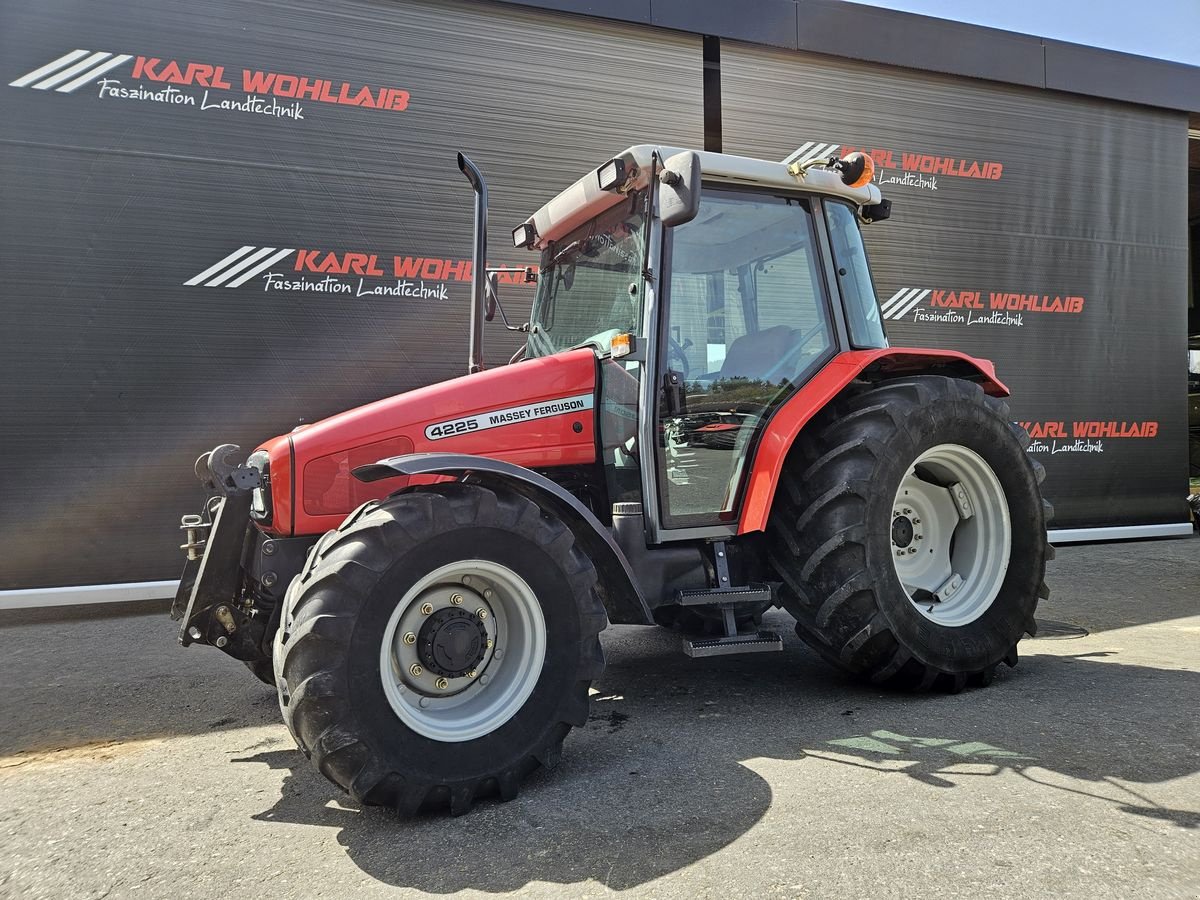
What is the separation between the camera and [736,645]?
3277 mm

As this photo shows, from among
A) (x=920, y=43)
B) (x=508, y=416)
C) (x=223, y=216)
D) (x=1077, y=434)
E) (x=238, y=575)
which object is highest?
(x=920, y=43)

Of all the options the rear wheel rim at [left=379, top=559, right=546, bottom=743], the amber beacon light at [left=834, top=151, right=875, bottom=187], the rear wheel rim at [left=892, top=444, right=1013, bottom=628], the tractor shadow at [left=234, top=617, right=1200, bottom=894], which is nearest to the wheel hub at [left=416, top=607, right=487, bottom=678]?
the rear wheel rim at [left=379, top=559, right=546, bottom=743]

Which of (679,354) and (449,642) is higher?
(679,354)

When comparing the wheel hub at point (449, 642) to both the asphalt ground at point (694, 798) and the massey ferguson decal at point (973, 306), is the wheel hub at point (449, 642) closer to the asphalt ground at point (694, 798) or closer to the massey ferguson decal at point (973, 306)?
the asphalt ground at point (694, 798)

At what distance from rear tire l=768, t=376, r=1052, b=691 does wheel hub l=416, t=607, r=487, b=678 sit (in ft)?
4.93

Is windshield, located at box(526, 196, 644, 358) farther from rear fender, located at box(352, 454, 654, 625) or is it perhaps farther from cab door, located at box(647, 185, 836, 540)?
rear fender, located at box(352, 454, 654, 625)

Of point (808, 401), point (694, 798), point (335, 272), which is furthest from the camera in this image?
point (335, 272)

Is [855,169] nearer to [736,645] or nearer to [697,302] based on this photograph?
[697,302]

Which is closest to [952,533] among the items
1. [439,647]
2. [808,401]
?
[808,401]

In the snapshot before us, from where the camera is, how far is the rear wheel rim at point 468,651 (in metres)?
2.59

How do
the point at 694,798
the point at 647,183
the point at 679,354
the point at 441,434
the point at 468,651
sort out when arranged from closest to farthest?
1. the point at 694,798
2. the point at 468,651
3. the point at 441,434
4. the point at 647,183
5. the point at 679,354

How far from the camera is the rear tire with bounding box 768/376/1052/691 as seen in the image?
11.1ft

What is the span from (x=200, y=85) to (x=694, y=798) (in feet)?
20.3

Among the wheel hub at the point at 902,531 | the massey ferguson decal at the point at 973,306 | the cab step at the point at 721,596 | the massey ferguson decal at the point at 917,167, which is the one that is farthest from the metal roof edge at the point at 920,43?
the cab step at the point at 721,596
